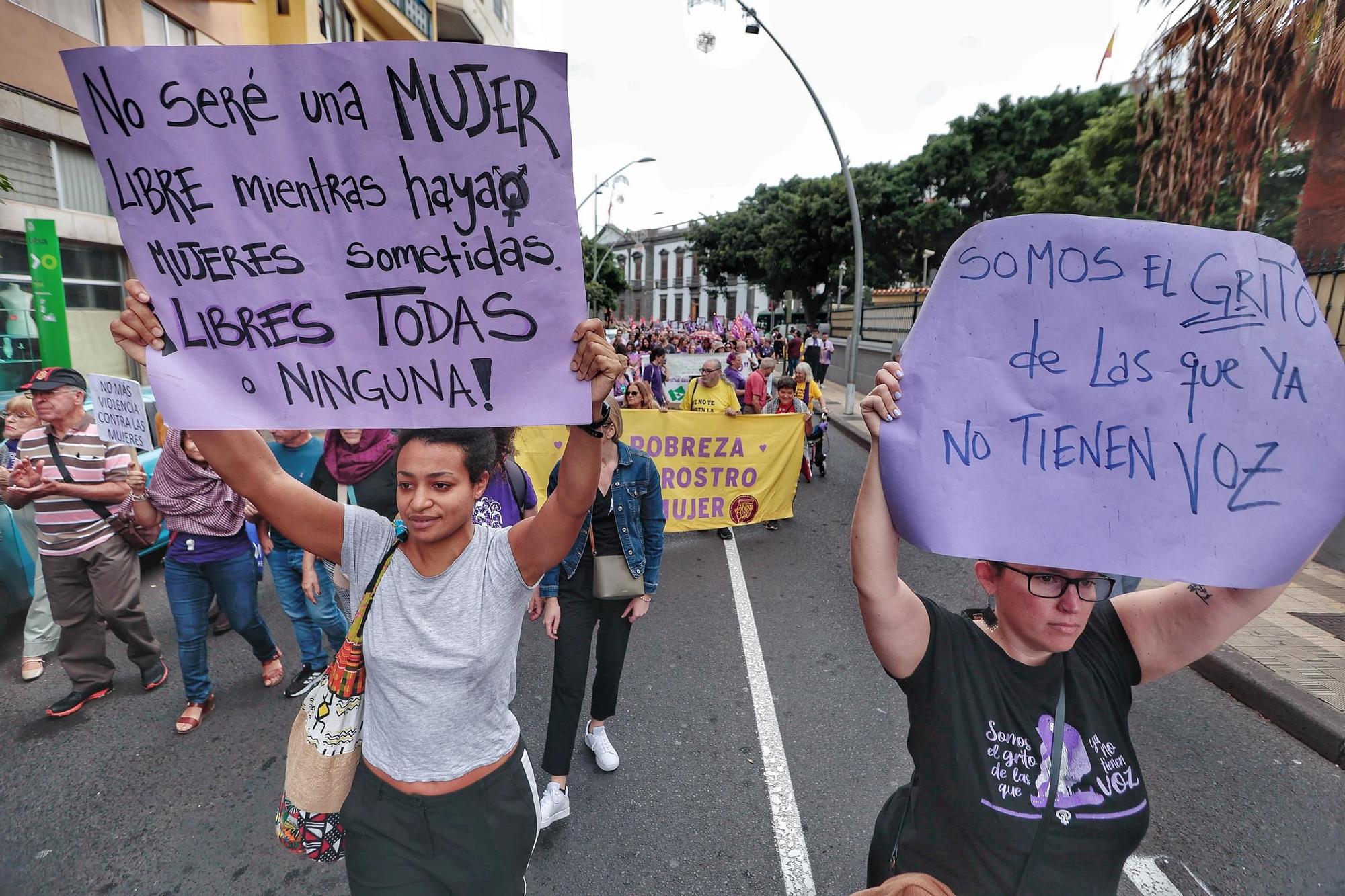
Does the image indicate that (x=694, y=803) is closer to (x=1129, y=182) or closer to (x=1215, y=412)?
(x=1215, y=412)

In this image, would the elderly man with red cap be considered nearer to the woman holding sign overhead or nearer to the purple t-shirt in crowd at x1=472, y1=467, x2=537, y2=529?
the purple t-shirt in crowd at x1=472, y1=467, x2=537, y2=529

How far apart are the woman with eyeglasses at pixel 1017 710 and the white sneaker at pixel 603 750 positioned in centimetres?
195

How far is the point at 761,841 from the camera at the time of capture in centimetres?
279

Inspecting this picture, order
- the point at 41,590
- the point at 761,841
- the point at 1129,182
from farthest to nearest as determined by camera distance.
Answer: the point at 1129,182 < the point at 41,590 < the point at 761,841

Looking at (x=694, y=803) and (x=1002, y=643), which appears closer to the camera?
(x=1002, y=643)

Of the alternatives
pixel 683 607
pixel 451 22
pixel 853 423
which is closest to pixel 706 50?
pixel 853 423

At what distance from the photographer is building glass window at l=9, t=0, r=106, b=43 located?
1019 cm

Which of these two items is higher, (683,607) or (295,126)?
(295,126)

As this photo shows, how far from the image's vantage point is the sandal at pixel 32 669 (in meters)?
4.04

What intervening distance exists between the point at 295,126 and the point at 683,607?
14.5ft

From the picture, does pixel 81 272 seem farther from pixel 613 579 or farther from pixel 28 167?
pixel 613 579

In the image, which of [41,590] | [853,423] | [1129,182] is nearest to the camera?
[41,590]

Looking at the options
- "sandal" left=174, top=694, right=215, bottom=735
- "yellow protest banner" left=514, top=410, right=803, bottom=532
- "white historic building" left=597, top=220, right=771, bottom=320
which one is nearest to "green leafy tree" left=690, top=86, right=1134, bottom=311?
"yellow protest banner" left=514, top=410, right=803, bottom=532

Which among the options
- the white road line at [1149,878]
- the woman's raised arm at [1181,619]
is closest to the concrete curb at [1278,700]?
the white road line at [1149,878]
